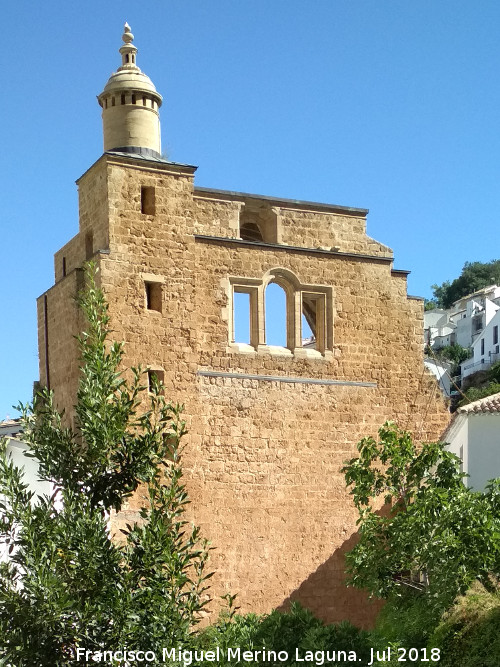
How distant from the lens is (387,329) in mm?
18828

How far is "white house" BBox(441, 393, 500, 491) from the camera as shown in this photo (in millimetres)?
18125

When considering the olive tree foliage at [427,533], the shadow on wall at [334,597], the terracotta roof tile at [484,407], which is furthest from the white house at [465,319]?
the olive tree foliage at [427,533]

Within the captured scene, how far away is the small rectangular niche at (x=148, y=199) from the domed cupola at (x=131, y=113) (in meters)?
0.82

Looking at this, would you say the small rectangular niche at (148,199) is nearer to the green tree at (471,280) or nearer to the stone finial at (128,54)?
the stone finial at (128,54)

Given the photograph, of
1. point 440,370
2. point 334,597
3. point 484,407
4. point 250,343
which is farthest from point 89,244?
point 440,370

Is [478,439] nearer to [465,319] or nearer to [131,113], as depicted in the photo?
[131,113]

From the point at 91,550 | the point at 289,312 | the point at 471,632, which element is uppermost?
the point at 289,312

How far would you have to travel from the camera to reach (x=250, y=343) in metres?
17.7

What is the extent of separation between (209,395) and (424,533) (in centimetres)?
481

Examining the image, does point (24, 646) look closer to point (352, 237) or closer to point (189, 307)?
point (189, 307)

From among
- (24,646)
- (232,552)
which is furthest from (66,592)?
(232,552)

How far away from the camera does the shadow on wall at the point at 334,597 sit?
57.3ft

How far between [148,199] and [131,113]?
164cm

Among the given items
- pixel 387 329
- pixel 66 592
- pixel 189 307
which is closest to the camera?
pixel 66 592
